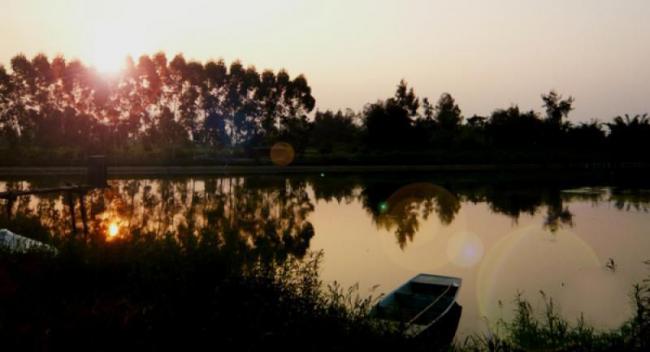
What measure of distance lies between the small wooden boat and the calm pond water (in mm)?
742

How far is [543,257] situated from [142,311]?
1467cm

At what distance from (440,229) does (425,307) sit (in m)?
13.1

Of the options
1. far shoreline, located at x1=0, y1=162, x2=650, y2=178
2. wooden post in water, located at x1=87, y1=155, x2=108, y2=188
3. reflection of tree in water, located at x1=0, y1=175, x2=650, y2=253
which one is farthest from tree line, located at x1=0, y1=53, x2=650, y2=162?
wooden post in water, located at x1=87, y1=155, x2=108, y2=188

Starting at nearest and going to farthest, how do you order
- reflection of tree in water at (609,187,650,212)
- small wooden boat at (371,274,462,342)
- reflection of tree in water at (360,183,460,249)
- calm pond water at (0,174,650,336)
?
small wooden boat at (371,274,462,342), calm pond water at (0,174,650,336), reflection of tree in water at (360,183,460,249), reflection of tree in water at (609,187,650,212)

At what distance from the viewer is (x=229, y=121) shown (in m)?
80.1

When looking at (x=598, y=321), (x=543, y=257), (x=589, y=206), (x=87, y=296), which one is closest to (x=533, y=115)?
(x=589, y=206)

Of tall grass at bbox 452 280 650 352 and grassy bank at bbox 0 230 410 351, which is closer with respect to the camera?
grassy bank at bbox 0 230 410 351

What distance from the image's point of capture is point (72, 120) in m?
71.4

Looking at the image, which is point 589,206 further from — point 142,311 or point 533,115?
point 533,115

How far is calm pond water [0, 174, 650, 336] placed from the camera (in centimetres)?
1497

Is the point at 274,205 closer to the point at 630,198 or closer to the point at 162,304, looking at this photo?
the point at 162,304

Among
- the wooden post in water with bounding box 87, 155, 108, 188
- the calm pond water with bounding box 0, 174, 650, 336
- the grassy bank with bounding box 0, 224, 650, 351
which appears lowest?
the calm pond water with bounding box 0, 174, 650, 336

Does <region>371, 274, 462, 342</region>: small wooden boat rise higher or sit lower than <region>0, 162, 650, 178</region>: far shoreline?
lower

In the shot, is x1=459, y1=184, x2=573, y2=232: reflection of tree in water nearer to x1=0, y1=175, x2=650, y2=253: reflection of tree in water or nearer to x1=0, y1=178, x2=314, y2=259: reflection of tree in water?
x1=0, y1=175, x2=650, y2=253: reflection of tree in water
